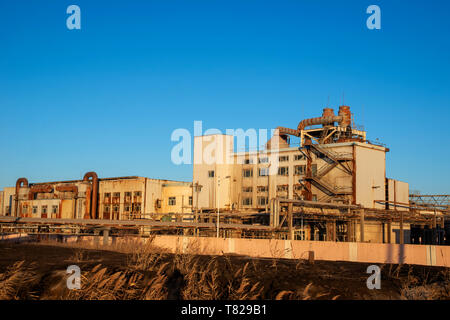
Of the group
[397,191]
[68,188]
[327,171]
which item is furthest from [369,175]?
[68,188]

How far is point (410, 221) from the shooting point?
57.7 metres

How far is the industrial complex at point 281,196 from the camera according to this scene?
52625 mm

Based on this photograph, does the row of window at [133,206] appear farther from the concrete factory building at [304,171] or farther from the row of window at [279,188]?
the row of window at [279,188]

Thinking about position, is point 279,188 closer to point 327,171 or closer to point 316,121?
point 327,171

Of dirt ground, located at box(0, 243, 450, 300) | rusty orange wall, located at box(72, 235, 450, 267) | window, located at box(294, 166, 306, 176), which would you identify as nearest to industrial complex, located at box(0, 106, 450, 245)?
window, located at box(294, 166, 306, 176)

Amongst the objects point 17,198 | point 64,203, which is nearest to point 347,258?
point 64,203

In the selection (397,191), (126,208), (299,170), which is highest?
(299,170)

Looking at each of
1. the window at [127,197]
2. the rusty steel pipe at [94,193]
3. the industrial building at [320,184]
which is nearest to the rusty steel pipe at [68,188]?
the rusty steel pipe at [94,193]

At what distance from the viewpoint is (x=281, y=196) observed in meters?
60.8

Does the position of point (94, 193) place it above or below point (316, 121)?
below

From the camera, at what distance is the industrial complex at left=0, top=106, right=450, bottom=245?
52625 mm

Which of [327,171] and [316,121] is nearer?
[327,171]
